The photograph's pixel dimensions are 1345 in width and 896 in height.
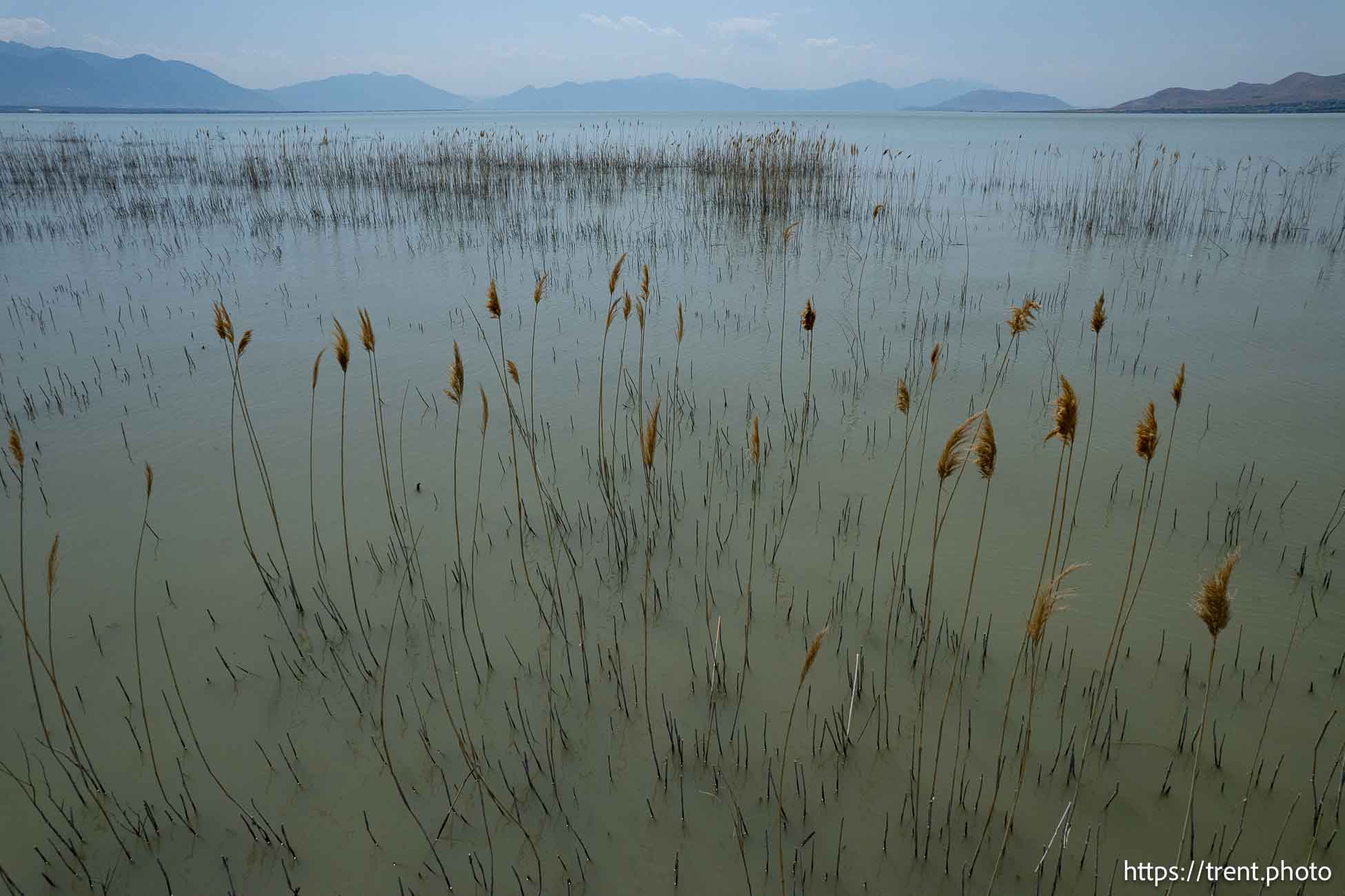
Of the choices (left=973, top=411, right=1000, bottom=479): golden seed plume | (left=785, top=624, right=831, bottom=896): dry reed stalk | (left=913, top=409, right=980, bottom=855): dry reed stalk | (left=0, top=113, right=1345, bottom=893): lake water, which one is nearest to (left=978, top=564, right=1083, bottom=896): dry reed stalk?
(left=0, top=113, right=1345, bottom=893): lake water

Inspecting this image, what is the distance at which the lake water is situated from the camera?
1.94 meters

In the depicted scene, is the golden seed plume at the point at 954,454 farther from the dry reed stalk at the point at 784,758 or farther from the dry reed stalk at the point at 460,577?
the dry reed stalk at the point at 460,577

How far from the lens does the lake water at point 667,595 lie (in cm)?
194

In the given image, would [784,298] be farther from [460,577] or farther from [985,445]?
[985,445]

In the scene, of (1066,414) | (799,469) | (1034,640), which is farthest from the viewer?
(799,469)

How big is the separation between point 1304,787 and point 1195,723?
0.29m

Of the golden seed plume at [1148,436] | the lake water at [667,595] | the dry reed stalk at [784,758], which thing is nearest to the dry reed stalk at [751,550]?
the lake water at [667,595]

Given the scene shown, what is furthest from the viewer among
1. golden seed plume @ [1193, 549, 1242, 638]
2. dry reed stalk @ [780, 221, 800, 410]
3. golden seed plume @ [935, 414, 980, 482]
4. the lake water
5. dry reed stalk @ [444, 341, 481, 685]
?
dry reed stalk @ [780, 221, 800, 410]

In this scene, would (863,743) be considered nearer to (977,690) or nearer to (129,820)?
(977,690)

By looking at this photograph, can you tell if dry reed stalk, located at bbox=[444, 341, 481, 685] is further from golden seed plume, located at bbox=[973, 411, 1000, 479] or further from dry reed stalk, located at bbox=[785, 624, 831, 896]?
golden seed plume, located at bbox=[973, 411, 1000, 479]

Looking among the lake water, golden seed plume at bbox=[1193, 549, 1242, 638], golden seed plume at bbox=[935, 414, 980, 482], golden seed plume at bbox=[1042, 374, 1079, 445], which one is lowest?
the lake water

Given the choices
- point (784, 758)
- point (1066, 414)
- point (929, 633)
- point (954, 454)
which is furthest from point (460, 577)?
point (1066, 414)

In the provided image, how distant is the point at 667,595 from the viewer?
2947mm

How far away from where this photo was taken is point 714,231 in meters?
10.3
